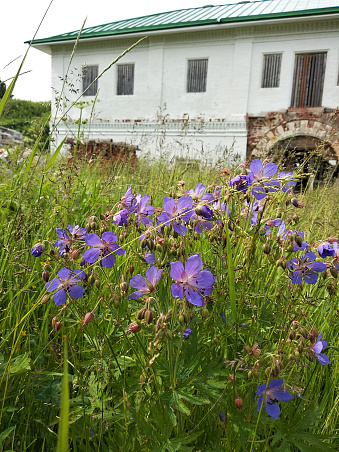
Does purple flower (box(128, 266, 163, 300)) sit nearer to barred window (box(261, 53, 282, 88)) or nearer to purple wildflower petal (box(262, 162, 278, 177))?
purple wildflower petal (box(262, 162, 278, 177))

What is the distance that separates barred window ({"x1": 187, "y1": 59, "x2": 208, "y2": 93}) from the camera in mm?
12898

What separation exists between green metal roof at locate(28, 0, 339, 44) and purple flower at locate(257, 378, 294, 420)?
12638 millimetres

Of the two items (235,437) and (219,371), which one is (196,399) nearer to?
(219,371)

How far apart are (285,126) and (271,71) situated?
76.5 inches

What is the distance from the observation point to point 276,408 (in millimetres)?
911

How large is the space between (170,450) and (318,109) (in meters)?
12.5

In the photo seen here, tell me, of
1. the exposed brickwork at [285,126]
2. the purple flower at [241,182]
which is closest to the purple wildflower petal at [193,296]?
the purple flower at [241,182]

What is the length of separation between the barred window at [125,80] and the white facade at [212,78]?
0.64 ft

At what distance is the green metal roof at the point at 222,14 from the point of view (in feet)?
36.9

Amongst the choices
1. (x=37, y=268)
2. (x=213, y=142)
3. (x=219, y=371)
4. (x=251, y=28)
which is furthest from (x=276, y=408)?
(x=251, y=28)

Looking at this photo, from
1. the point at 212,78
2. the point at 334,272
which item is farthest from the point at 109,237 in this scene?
the point at 212,78

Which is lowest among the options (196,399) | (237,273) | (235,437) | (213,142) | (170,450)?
(235,437)

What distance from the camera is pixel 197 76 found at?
42.5ft

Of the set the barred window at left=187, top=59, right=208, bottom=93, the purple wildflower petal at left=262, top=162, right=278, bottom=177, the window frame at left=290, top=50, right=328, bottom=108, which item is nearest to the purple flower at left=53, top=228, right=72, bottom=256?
the purple wildflower petal at left=262, top=162, right=278, bottom=177
